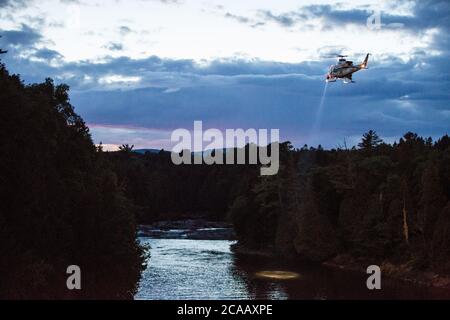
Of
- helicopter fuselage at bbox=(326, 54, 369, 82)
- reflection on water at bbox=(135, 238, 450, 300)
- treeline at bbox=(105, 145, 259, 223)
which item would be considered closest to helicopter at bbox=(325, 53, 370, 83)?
helicopter fuselage at bbox=(326, 54, 369, 82)

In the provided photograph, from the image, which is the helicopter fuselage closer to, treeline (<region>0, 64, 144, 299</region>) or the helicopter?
the helicopter

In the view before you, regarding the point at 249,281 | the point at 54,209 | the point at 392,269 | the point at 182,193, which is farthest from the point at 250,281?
the point at 182,193

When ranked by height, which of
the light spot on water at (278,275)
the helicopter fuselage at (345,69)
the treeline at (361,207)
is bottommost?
the light spot on water at (278,275)

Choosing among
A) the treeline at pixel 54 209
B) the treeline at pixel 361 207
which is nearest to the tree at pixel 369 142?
the treeline at pixel 361 207

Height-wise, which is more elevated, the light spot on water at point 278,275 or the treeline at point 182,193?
the treeline at point 182,193

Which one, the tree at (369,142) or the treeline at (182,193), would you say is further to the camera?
the treeline at (182,193)

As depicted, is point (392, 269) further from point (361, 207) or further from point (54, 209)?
point (54, 209)

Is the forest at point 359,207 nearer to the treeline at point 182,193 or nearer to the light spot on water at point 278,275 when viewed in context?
the light spot on water at point 278,275
